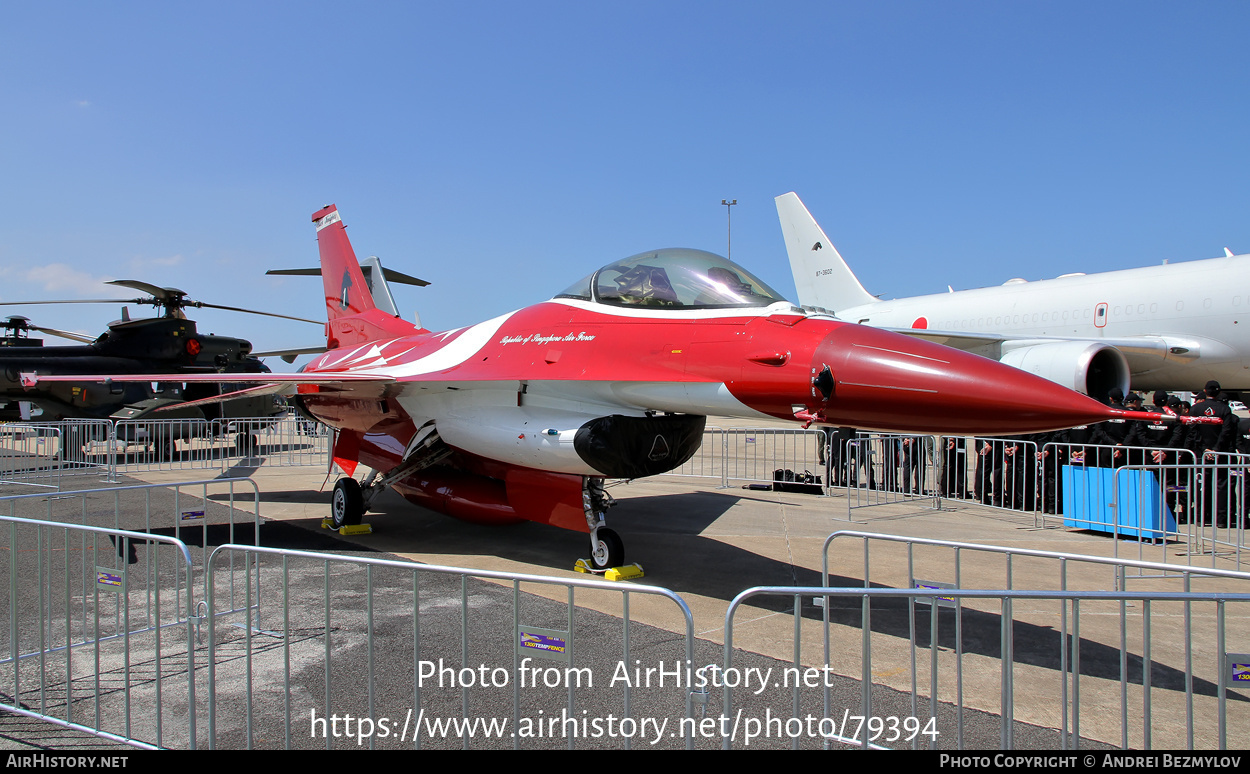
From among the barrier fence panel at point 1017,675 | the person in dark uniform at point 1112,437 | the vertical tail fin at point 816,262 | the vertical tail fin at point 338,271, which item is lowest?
the barrier fence panel at point 1017,675

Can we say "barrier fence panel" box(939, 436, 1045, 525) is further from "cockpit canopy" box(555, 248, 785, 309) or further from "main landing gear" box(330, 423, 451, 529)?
"main landing gear" box(330, 423, 451, 529)

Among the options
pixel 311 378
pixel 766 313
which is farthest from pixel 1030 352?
pixel 311 378

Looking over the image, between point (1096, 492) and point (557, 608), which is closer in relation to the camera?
point (557, 608)

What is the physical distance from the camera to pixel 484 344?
23.4ft

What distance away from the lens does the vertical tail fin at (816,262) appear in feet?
69.1

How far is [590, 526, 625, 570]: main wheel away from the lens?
593cm

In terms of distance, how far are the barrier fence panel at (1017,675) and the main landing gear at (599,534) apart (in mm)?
1754

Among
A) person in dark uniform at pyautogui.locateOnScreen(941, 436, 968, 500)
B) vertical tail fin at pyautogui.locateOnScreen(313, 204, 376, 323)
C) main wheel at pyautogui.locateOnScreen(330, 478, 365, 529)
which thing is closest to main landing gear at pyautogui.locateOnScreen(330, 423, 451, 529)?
main wheel at pyautogui.locateOnScreen(330, 478, 365, 529)

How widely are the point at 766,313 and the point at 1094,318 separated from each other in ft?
41.0

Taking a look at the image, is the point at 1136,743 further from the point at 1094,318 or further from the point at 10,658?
the point at 1094,318

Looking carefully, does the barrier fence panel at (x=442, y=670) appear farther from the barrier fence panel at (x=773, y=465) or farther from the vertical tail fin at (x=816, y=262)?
the vertical tail fin at (x=816, y=262)

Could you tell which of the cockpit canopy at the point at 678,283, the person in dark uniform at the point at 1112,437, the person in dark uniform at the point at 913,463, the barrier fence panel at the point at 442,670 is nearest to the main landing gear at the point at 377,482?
the barrier fence panel at the point at 442,670

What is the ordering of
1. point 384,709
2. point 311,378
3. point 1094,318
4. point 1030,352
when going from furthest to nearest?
point 1094,318
point 1030,352
point 311,378
point 384,709
